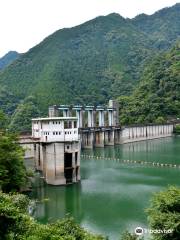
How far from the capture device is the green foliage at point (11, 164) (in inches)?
1273

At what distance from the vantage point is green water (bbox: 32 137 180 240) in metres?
27.8

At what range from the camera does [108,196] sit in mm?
34750

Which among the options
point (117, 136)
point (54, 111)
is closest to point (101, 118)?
point (117, 136)

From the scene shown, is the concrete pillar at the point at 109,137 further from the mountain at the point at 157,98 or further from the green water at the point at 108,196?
the green water at the point at 108,196

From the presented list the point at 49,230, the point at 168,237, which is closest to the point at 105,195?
the point at 168,237

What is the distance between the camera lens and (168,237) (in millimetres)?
18000

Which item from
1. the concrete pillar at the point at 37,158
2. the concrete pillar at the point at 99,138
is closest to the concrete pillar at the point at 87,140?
the concrete pillar at the point at 99,138

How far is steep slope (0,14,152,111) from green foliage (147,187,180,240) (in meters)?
105

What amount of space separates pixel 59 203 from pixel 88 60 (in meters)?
146

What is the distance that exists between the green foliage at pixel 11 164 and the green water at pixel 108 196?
2.55 meters

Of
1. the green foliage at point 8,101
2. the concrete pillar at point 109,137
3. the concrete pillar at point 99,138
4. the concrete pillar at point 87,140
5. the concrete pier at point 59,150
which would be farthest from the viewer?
the green foliage at point 8,101

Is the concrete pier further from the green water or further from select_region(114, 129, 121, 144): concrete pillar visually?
select_region(114, 129, 121, 144): concrete pillar

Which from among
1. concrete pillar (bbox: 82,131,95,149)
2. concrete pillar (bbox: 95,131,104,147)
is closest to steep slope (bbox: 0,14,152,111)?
concrete pillar (bbox: 95,131,104,147)

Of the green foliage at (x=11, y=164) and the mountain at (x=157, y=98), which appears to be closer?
the green foliage at (x=11, y=164)
